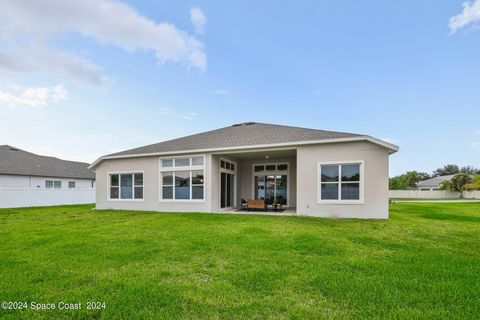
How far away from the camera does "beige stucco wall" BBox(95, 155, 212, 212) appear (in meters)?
12.6

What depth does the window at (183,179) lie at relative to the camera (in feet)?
41.8

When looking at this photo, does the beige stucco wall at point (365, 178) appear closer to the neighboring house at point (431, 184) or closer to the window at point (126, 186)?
the window at point (126, 186)

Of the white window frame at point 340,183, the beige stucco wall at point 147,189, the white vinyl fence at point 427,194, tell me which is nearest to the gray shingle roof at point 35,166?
the beige stucco wall at point 147,189

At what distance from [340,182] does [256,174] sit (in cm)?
645

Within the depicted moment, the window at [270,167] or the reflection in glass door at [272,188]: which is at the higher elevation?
the window at [270,167]

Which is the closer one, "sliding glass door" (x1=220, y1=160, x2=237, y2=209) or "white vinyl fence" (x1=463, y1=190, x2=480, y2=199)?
"sliding glass door" (x1=220, y1=160, x2=237, y2=209)

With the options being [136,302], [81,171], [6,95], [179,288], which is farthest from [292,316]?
[81,171]

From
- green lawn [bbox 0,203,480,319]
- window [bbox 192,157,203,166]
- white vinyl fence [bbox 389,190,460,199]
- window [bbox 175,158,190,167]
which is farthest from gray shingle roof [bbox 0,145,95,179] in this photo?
white vinyl fence [bbox 389,190,460,199]

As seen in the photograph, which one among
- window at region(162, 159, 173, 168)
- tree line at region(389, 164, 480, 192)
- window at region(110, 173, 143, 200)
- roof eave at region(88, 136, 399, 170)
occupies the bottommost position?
tree line at region(389, 164, 480, 192)

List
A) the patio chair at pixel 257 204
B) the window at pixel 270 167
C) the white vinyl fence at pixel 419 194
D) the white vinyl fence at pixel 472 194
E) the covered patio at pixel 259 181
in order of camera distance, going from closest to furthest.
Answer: the patio chair at pixel 257 204 → the covered patio at pixel 259 181 → the window at pixel 270 167 → the white vinyl fence at pixel 472 194 → the white vinyl fence at pixel 419 194

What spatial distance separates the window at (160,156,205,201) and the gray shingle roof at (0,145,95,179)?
1456 centimetres

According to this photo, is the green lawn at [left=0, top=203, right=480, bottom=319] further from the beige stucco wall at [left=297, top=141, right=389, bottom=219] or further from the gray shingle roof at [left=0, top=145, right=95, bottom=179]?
the gray shingle roof at [left=0, top=145, right=95, bottom=179]

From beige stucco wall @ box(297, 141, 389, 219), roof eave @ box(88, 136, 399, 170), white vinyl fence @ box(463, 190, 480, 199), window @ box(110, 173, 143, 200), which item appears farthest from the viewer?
white vinyl fence @ box(463, 190, 480, 199)

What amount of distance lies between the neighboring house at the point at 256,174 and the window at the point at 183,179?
0.05m
